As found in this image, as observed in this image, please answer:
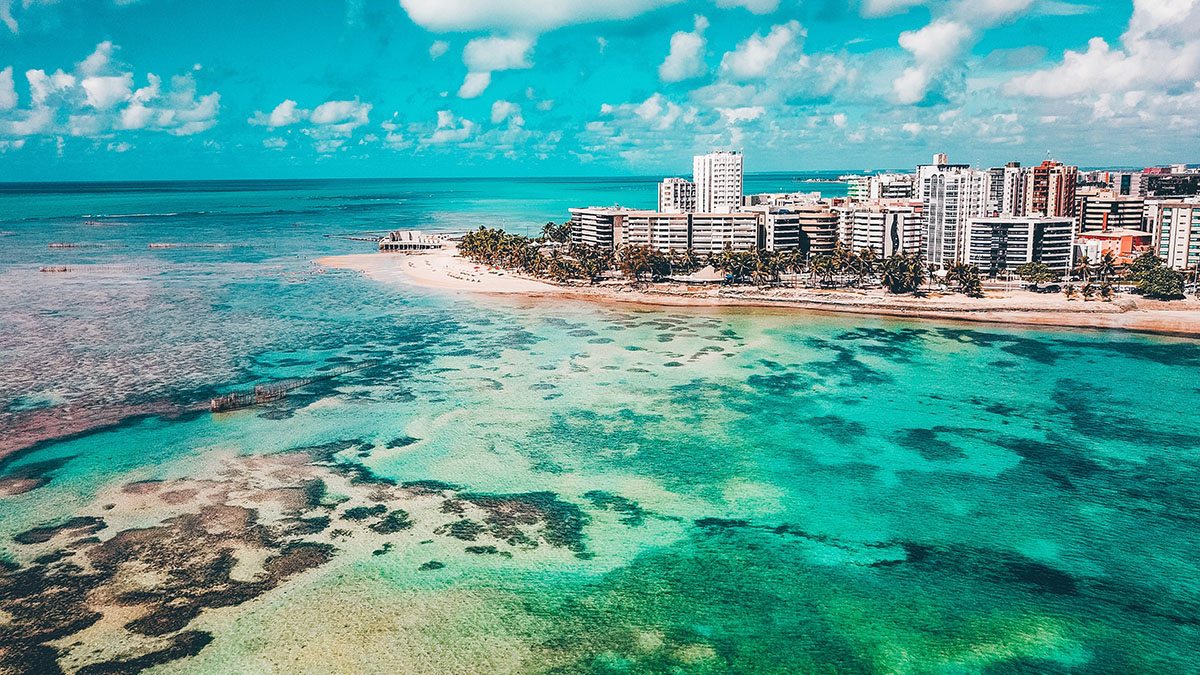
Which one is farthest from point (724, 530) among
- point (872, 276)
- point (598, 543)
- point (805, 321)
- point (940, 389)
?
point (872, 276)

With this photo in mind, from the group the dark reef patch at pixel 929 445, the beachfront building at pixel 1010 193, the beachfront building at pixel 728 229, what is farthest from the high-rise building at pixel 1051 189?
the dark reef patch at pixel 929 445

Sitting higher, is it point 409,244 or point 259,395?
point 409,244

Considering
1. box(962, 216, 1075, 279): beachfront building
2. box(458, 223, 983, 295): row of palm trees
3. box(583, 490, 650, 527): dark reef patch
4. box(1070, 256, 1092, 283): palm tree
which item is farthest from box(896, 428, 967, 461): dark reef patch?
box(962, 216, 1075, 279): beachfront building

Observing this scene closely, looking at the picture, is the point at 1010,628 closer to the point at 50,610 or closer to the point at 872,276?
the point at 50,610

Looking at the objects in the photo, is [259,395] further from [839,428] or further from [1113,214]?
[1113,214]

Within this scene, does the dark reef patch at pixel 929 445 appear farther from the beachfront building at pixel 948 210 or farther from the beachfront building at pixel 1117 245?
the beachfront building at pixel 1117 245

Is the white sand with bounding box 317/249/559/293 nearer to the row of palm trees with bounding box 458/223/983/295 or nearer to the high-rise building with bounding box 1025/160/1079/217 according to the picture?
the row of palm trees with bounding box 458/223/983/295

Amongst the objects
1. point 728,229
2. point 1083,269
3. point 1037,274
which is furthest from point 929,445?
point 728,229
